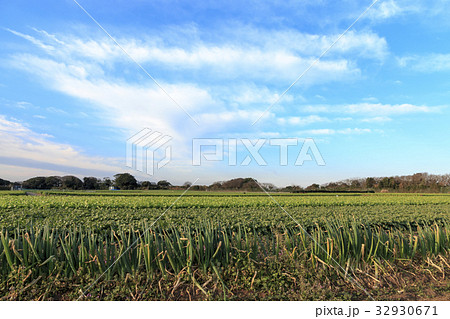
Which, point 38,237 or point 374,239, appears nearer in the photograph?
point 38,237

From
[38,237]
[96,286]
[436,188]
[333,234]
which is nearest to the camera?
[96,286]

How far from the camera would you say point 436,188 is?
42438 millimetres

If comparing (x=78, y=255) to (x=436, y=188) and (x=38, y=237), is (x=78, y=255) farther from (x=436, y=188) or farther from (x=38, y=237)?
(x=436, y=188)

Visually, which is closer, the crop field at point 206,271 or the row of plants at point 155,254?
the crop field at point 206,271

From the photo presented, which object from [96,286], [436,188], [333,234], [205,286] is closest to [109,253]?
[96,286]

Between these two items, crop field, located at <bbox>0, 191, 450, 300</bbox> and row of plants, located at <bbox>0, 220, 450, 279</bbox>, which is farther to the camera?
row of plants, located at <bbox>0, 220, 450, 279</bbox>

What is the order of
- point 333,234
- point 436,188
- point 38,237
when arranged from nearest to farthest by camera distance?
point 38,237 < point 333,234 < point 436,188

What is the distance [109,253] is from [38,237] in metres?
1.08

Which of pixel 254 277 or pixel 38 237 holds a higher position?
pixel 38 237

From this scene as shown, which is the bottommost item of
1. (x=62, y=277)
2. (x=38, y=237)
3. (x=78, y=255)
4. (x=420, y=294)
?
(x=420, y=294)

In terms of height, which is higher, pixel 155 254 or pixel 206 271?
pixel 155 254

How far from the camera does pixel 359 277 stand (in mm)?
4648

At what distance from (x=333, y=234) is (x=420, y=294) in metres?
1.42

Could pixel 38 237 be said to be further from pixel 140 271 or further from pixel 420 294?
pixel 420 294
